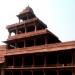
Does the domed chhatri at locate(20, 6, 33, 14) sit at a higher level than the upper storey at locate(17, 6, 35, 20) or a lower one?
higher

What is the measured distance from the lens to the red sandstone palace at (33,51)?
30.0 m

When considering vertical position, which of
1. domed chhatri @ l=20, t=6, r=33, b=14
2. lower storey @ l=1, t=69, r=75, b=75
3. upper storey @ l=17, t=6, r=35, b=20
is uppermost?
domed chhatri @ l=20, t=6, r=33, b=14

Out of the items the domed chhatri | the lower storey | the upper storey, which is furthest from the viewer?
the domed chhatri

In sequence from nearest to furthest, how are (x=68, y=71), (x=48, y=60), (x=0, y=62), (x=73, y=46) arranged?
(x=73, y=46), (x=68, y=71), (x=48, y=60), (x=0, y=62)

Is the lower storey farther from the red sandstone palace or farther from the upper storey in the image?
the upper storey

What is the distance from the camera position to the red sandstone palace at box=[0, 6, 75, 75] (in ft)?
98.6

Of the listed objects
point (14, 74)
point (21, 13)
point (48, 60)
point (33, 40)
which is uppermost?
Result: point (21, 13)

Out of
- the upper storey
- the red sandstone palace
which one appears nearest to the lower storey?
the red sandstone palace

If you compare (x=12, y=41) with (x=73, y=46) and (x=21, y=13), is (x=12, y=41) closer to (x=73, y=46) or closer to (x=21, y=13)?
(x=21, y=13)

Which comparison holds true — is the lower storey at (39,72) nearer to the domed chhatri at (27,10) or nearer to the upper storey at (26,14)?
the upper storey at (26,14)

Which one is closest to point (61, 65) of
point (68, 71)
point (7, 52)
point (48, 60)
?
point (68, 71)

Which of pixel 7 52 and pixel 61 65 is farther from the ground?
pixel 7 52

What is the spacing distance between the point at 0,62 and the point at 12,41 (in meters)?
4.54

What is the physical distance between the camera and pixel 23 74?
34906mm
